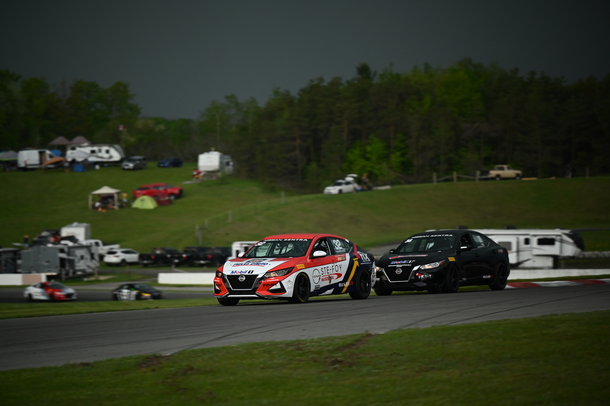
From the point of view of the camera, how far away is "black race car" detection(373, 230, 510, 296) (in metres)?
16.3

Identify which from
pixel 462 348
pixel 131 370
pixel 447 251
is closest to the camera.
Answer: pixel 131 370

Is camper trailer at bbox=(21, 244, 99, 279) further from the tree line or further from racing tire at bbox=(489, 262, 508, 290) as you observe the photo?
the tree line

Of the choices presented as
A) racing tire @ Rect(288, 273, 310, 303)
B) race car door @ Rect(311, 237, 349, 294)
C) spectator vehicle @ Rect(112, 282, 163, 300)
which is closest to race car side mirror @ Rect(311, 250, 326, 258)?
race car door @ Rect(311, 237, 349, 294)

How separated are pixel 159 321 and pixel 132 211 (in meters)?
60.0

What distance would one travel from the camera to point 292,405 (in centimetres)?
621

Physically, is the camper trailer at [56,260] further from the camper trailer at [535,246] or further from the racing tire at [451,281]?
the racing tire at [451,281]

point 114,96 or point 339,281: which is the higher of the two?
point 114,96

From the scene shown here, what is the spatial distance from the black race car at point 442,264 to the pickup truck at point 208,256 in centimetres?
3003

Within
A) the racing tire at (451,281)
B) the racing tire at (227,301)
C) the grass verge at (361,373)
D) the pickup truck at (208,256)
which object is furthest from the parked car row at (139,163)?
the grass verge at (361,373)

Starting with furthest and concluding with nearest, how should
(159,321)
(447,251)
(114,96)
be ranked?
(114,96) → (447,251) → (159,321)

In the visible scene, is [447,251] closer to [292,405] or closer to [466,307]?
[466,307]

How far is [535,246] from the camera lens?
36.9 metres

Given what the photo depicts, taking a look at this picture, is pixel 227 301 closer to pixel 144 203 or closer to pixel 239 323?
pixel 239 323

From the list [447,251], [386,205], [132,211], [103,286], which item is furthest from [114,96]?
[447,251]
